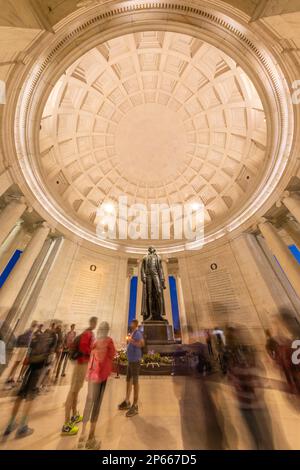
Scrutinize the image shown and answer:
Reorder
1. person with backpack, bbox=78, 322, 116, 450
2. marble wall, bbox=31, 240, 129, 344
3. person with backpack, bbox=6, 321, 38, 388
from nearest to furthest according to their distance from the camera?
person with backpack, bbox=78, 322, 116, 450 → person with backpack, bbox=6, 321, 38, 388 → marble wall, bbox=31, 240, 129, 344

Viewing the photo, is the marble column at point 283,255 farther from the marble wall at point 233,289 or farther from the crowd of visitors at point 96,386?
the crowd of visitors at point 96,386

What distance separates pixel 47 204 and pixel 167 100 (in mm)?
13051

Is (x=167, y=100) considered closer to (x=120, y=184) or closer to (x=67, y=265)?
(x=120, y=184)

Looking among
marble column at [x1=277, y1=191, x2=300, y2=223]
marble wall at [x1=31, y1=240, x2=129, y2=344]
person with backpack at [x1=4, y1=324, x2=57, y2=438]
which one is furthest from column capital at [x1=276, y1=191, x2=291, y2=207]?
marble wall at [x1=31, y1=240, x2=129, y2=344]

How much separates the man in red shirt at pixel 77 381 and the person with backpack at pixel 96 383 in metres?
0.27

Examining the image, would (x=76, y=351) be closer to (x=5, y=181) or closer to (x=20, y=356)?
(x=20, y=356)

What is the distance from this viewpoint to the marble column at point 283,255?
1074 cm

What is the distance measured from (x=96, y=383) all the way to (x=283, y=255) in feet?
42.6

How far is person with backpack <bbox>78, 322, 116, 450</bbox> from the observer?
2555 mm

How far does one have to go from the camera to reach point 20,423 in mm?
3246

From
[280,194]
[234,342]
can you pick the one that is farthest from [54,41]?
[280,194]

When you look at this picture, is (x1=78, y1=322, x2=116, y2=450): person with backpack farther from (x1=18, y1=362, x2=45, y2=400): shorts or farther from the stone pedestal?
the stone pedestal

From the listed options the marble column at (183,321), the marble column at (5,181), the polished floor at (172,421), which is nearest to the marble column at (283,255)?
the polished floor at (172,421)

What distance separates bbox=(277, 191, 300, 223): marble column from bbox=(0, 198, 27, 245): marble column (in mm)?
16558
